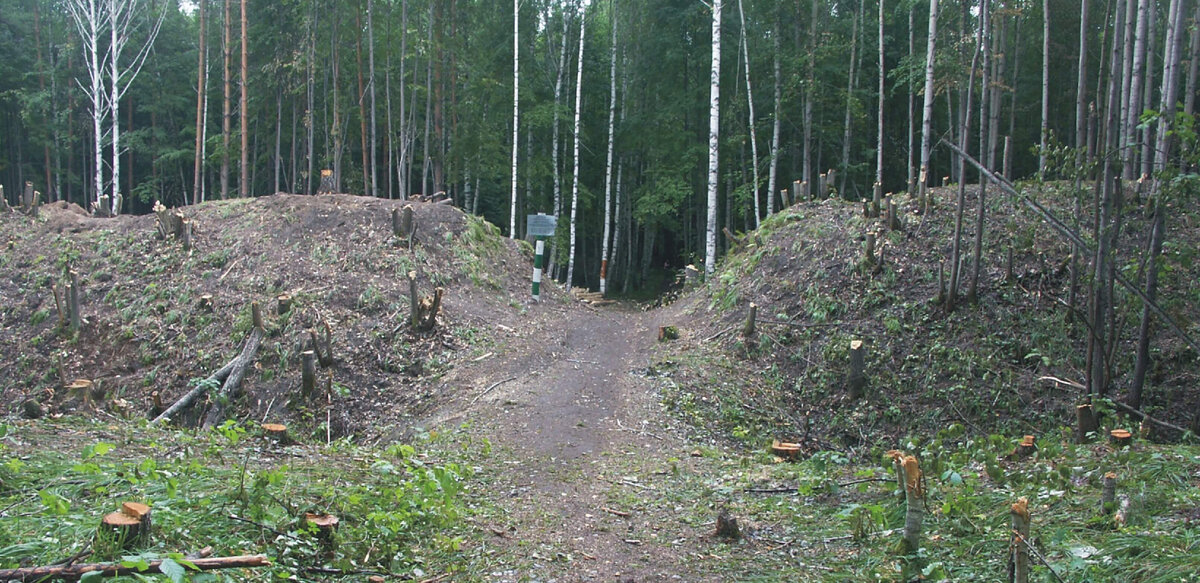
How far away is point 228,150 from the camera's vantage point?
2520 centimetres

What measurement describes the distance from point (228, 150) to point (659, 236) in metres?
18.7

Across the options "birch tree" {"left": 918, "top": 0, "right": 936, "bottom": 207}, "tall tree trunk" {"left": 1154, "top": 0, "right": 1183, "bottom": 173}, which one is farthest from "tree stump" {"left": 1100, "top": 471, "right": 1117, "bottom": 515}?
"birch tree" {"left": 918, "top": 0, "right": 936, "bottom": 207}

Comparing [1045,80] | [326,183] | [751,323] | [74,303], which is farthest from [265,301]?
[1045,80]

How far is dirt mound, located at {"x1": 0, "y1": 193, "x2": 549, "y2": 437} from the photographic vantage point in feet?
37.2

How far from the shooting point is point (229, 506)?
4.50 m

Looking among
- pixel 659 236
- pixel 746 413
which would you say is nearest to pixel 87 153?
pixel 659 236

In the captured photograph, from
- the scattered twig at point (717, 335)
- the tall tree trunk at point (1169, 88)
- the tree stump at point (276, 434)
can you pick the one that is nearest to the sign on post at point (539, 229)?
the scattered twig at point (717, 335)

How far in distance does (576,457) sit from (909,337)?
6.56 metres

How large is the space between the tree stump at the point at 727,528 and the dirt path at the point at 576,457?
7.0 inches

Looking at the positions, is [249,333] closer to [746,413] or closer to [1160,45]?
[746,413]

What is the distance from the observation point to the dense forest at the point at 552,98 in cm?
2389

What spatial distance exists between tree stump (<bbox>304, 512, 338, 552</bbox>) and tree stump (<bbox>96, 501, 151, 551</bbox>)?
917 mm

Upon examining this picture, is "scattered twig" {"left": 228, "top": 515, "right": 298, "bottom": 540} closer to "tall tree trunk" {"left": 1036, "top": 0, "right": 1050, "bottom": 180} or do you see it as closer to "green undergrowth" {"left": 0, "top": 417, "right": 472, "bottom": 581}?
"green undergrowth" {"left": 0, "top": 417, "right": 472, "bottom": 581}

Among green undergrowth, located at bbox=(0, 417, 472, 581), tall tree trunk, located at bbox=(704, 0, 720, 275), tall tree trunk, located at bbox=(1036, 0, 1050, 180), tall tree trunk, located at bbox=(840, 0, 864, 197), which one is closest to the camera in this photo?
green undergrowth, located at bbox=(0, 417, 472, 581)
